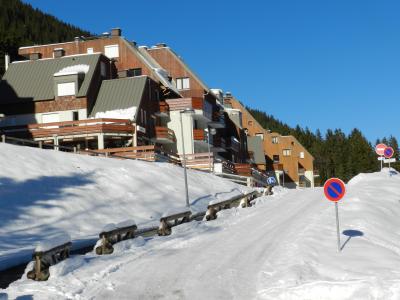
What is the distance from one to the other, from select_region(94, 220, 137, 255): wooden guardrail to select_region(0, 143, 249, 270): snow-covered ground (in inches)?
74.4

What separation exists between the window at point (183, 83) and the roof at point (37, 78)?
51.5 feet

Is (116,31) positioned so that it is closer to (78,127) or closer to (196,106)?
(196,106)

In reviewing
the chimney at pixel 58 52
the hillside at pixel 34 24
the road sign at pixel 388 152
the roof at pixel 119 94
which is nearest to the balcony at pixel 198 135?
the roof at pixel 119 94

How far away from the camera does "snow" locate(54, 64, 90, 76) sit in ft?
157

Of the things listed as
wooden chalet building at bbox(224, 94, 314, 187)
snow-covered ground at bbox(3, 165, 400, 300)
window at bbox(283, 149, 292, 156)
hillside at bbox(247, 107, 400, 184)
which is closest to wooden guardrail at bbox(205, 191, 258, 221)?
snow-covered ground at bbox(3, 165, 400, 300)

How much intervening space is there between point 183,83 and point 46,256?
53.4 metres

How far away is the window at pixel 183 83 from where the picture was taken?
64.5 meters

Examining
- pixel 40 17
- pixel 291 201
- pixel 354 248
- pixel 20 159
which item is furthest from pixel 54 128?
pixel 40 17

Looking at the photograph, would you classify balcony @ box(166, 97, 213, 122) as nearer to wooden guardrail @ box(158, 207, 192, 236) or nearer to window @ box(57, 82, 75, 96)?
window @ box(57, 82, 75, 96)

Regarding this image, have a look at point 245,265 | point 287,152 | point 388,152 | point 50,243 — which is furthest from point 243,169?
point 287,152

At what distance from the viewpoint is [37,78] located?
164 ft

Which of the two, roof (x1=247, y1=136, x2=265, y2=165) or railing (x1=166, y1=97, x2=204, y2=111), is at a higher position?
railing (x1=166, y1=97, x2=204, y2=111)

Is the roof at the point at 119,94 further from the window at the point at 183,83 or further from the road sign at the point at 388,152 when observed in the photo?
the road sign at the point at 388,152

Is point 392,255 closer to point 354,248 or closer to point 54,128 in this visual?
point 354,248
